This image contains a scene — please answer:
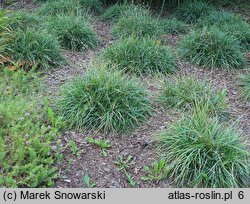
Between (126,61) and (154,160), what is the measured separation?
2128 millimetres

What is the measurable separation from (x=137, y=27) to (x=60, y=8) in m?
1.87

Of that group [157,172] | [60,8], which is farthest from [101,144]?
[60,8]

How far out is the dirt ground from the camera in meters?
3.81

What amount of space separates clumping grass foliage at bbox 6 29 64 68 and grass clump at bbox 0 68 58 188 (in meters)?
0.79

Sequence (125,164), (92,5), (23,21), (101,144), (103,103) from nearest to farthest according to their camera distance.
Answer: (125,164) < (101,144) < (103,103) < (23,21) < (92,5)

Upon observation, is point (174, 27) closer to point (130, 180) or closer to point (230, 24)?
point (230, 24)

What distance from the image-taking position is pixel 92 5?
8281 mm

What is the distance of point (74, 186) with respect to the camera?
3.66 metres

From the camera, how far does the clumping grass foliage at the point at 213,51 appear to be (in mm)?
6133

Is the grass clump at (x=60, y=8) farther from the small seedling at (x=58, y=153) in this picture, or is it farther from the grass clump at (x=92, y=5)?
the small seedling at (x=58, y=153)

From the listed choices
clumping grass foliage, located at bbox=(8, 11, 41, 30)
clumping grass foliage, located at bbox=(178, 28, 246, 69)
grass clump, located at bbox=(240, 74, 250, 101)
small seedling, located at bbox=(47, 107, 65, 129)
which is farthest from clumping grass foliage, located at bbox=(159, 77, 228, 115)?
clumping grass foliage, located at bbox=(8, 11, 41, 30)

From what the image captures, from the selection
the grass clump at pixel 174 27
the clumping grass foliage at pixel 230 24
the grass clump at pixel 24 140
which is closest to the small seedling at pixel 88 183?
the grass clump at pixel 24 140

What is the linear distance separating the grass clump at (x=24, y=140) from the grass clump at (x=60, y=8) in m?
3.03

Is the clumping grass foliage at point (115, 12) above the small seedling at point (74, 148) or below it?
above
